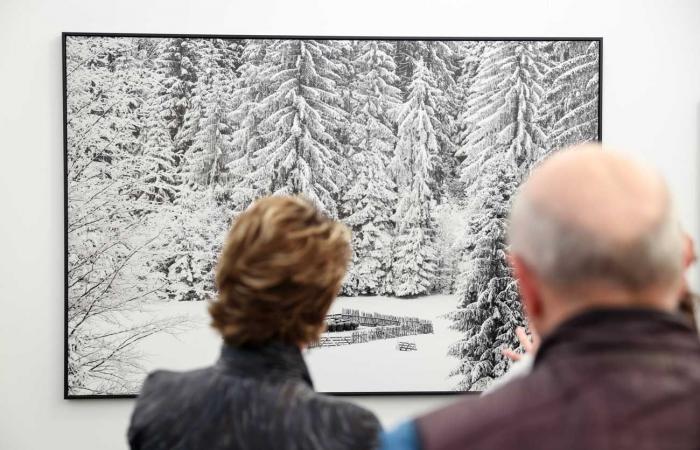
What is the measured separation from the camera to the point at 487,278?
96.5 inches

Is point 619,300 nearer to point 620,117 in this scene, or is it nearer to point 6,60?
point 620,117

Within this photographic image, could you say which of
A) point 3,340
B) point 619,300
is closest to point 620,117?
point 619,300

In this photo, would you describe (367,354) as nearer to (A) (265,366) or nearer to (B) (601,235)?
(A) (265,366)

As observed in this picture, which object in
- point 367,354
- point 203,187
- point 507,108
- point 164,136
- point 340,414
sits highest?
point 507,108

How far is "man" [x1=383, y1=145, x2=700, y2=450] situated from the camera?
0.59 meters

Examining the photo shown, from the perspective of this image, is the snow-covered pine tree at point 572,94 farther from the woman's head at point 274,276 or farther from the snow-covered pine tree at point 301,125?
the woman's head at point 274,276

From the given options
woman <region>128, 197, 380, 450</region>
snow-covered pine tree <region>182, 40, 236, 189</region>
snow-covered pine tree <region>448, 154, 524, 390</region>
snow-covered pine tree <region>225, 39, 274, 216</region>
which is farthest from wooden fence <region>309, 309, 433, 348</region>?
woman <region>128, 197, 380, 450</region>

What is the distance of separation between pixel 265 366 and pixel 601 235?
1.94 feet

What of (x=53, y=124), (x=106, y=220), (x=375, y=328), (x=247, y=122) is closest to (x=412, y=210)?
(x=375, y=328)

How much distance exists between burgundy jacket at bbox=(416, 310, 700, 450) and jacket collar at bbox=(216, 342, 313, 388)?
1.48 ft

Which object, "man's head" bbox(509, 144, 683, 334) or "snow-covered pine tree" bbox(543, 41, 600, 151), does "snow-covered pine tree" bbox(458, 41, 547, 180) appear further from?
"man's head" bbox(509, 144, 683, 334)

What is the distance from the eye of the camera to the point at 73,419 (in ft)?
8.02

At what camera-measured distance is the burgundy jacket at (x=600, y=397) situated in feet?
1.91

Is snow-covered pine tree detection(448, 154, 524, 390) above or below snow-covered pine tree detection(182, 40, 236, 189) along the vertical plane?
below
